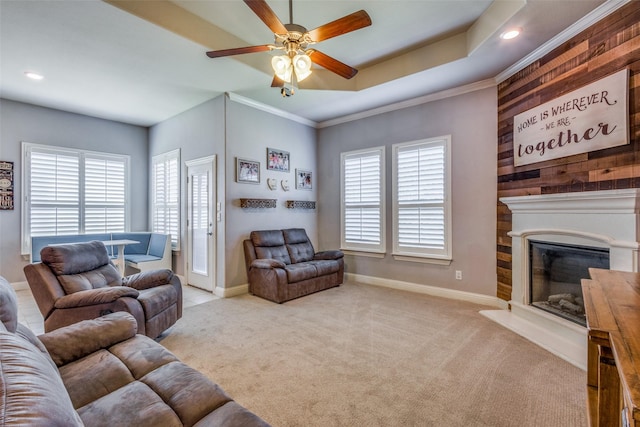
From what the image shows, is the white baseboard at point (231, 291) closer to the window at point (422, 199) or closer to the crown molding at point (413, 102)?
the window at point (422, 199)

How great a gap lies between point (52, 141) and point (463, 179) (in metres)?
6.46

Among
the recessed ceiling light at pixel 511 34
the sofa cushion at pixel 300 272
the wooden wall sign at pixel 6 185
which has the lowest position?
the sofa cushion at pixel 300 272

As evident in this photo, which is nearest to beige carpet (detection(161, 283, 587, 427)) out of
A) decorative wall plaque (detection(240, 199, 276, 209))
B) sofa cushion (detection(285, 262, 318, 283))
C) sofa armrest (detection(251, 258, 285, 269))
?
sofa cushion (detection(285, 262, 318, 283))

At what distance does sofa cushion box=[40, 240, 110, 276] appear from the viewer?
2.48 m

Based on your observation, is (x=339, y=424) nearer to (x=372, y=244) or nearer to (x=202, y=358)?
(x=202, y=358)

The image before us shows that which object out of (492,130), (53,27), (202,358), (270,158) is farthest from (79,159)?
(492,130)

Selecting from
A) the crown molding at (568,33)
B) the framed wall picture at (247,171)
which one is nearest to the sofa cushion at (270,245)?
the framed wall picture at (247,171)

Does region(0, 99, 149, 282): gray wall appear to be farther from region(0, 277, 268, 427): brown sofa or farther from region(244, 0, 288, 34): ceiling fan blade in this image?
region(244, 0, 288, 34): ceiling fan blade

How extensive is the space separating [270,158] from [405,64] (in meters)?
2.42

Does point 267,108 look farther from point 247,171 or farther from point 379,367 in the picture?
point 379,367

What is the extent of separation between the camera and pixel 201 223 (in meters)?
4.60

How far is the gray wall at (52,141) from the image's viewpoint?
4.41m

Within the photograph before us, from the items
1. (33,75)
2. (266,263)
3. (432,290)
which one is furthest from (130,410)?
(33,75)

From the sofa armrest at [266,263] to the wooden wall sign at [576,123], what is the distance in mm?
3178
